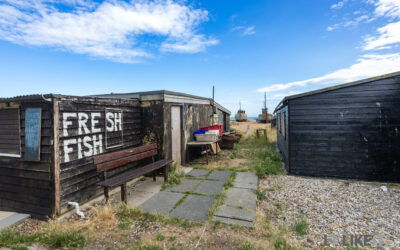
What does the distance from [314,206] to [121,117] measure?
226 inches

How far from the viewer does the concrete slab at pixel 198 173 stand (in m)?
6.96

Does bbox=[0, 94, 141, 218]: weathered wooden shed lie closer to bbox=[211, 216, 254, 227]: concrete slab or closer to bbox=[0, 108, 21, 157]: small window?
bbox=[0, 108, 21, 157]: small window

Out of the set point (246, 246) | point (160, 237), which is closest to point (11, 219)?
point (160, 237)

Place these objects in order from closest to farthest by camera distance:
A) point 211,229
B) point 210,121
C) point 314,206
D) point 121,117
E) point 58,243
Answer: point 58,243 → point 211,229 → point 314,206 → point 121,117 → point 210,121

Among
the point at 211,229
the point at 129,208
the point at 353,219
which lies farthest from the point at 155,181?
the point at 353,219

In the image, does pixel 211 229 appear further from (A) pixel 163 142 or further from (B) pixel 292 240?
(A) pixel 163 142

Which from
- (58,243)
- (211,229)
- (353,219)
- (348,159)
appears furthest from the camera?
(348,159)

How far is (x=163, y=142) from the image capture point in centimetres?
678

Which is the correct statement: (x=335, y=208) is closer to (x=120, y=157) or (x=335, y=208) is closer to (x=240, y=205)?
(x=240, y=205)

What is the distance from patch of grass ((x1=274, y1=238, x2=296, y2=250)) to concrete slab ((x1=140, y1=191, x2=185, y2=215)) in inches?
88.0

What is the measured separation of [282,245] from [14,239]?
4390 mm

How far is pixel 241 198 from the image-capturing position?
495 cm

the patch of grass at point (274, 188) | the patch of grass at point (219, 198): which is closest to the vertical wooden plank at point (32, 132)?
the patch of grass at point (219, 198)

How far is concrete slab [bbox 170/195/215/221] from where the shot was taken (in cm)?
407
